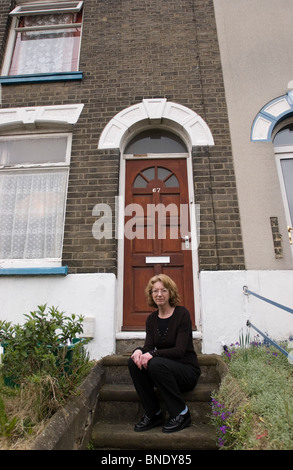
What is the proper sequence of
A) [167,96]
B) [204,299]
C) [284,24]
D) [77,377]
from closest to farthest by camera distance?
[77,377], [204,299], [167,96], [284,24]

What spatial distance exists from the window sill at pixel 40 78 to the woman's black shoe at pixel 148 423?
4.81m

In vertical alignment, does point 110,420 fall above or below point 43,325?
below

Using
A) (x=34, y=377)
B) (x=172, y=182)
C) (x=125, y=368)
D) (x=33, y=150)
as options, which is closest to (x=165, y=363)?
(x=125, y=368)

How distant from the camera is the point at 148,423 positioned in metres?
2.54

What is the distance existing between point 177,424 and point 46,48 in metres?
6.06

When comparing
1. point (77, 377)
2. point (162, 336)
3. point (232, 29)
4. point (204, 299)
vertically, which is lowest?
point (77, 377)

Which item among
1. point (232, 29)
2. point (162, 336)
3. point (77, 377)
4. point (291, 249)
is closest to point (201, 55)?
point (232, 29)

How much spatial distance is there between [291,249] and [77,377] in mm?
3019

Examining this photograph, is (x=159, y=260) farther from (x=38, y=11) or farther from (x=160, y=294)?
(x=38, y=11)

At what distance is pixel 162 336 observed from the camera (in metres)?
2.89

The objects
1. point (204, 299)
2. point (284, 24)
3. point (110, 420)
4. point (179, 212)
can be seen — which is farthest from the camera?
point (284, 24)

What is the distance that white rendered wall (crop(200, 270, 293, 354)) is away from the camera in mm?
3691

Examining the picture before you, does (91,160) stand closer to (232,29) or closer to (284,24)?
(232,29)

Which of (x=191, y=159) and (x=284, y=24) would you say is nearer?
(x=191, y=159)
